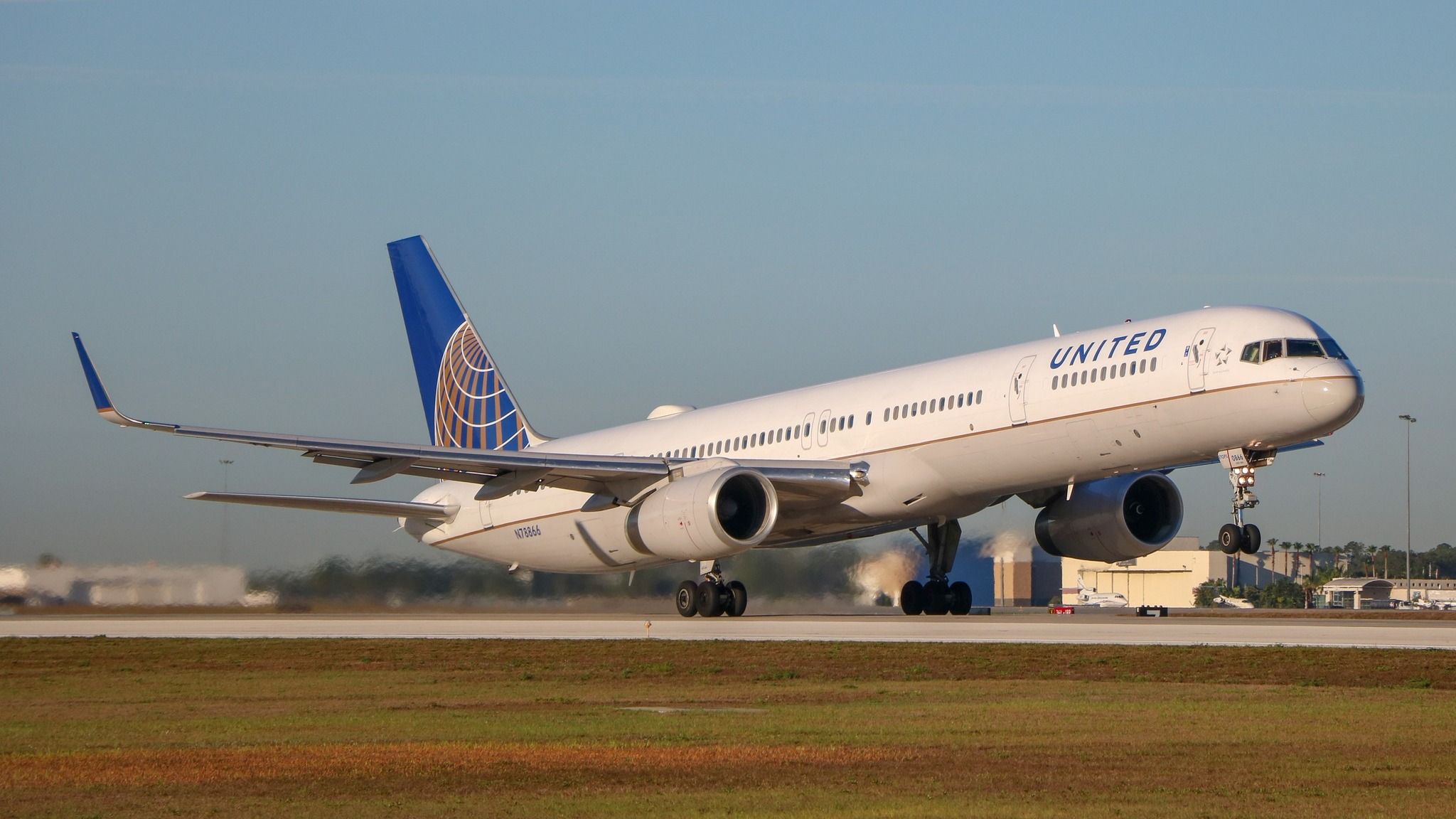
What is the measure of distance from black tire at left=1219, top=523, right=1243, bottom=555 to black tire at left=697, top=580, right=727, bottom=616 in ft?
33.4

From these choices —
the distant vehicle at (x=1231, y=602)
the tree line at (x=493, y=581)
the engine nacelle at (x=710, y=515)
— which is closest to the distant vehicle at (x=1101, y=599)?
the distant vehicle at (x=1231, y=602)

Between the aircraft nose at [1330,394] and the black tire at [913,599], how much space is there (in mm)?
10811

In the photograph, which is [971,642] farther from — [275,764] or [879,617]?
[275,764]

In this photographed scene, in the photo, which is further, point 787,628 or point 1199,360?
point 787,628

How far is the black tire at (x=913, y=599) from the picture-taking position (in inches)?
1371

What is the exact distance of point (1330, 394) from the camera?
2589 centimetres

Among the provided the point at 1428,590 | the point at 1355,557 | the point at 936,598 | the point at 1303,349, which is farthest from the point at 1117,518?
the point at 1355,557

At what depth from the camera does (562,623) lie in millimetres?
34469

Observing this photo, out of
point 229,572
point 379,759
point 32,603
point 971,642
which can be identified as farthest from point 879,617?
point 379,759

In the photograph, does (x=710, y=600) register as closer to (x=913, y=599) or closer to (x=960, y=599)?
(x=913, y=599)

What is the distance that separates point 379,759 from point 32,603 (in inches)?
1074

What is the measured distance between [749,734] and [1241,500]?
620 inches

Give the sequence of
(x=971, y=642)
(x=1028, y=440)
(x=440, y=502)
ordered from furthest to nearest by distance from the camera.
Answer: (x=440, y=502) < (x=1028, y=440) < (x=971, y=642)

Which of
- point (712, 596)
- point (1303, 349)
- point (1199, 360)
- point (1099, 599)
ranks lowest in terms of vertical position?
point (1099, 599)
